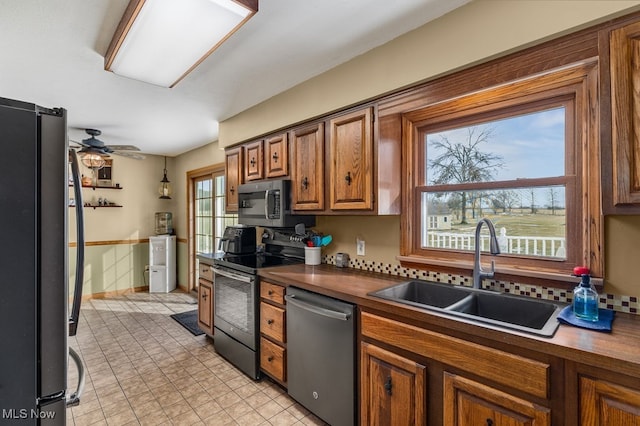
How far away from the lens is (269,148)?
10.0ft

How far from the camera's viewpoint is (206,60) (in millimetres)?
2260

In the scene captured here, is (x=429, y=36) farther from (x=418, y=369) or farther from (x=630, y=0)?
(x=418, y=369)

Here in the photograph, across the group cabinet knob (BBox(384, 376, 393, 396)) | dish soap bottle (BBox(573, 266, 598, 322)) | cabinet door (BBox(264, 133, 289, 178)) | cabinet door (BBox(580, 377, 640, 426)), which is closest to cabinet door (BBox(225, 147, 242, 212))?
cabinet door (BBox(264, 133, 289, 178))

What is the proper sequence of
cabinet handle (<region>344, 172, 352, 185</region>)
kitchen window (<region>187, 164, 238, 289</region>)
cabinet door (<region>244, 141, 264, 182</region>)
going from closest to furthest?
cabinet handle (<region>344, 172, 352, 185</region>)
cabinet door (<region>244, 141, 264, 182</region>)
kitchen window (<region>187, 164, 238, 289</region>)

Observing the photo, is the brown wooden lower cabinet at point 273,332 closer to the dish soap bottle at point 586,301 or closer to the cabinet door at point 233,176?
the cabinet door at point 233,176

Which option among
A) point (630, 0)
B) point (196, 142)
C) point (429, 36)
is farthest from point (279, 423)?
point (196, 142)

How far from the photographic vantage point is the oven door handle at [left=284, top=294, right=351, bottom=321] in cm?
184

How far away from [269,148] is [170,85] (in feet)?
3.15

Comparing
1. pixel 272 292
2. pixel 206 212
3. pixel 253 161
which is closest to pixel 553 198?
pixel 272 292

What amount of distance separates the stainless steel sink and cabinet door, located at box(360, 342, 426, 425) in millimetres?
304

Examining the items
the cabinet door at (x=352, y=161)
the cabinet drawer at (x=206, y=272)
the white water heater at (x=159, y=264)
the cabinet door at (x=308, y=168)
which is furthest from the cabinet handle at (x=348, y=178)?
the white water heater at (x=159, y=264)

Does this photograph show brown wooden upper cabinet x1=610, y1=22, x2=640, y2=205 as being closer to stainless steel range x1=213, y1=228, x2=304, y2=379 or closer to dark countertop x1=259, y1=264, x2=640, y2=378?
dark countertop x1=259, y1=264, x2=640, y2=378

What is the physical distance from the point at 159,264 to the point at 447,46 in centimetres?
546

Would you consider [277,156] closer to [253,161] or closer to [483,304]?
[253,161]
